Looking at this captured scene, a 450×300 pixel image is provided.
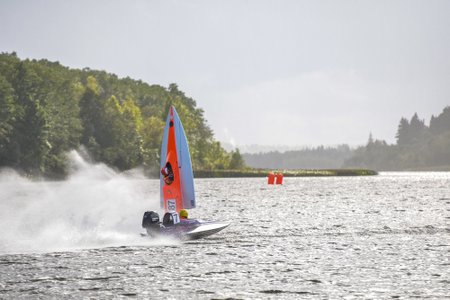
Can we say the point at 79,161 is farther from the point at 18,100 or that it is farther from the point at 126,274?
the point at 126,274

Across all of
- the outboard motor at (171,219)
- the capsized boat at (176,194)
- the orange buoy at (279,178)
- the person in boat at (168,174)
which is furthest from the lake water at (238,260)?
the orange buoy at (279,178)

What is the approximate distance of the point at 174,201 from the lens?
29641mm

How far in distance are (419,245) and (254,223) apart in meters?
14.3

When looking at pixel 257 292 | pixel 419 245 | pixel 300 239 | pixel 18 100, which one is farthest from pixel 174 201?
pixel 18 100

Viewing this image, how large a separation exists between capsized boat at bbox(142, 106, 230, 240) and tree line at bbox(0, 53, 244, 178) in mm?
91042

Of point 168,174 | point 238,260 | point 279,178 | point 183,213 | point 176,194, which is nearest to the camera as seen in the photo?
point 238,260

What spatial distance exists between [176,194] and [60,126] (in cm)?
10557

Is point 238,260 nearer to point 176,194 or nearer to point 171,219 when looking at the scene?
point 171,219

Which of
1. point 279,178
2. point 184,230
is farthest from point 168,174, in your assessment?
point 279,178

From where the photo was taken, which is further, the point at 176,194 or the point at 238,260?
the point at 176,194

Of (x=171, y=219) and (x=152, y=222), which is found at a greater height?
(x=171, y=219)

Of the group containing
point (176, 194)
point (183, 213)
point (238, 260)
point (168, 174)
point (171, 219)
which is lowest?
point (238, 260)

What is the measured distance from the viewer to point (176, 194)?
29.6 m

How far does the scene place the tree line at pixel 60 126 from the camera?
11944 centimetres
